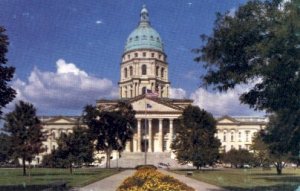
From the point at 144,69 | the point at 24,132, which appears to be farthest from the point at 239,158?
the point at 24,132

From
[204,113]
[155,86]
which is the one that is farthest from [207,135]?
[155,86]

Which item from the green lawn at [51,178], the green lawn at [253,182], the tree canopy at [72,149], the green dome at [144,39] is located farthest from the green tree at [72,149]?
the green dome at [144,39]

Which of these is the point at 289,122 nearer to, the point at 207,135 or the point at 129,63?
the point at 207,135

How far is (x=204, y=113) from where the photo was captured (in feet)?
228

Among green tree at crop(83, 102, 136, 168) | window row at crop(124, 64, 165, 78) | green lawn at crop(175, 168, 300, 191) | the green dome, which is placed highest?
the green dome

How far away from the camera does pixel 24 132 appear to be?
52.4m

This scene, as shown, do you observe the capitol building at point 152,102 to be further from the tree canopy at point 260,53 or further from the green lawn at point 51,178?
the tree canopy at point 260,53

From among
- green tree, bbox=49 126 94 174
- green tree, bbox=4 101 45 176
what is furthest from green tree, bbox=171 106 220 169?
green tree, bbox=4 101 45 176

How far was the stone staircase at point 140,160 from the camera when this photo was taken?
94250mm

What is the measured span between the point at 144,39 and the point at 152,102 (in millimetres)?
25509

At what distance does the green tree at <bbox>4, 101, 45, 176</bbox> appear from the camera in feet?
170

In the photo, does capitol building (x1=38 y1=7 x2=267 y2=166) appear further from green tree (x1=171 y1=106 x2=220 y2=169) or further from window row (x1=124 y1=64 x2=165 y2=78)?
green tree (x1=171 y1=106 x2=220 y2=169)

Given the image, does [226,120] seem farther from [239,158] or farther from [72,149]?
[72,149]

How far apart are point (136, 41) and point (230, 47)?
11426 cm
